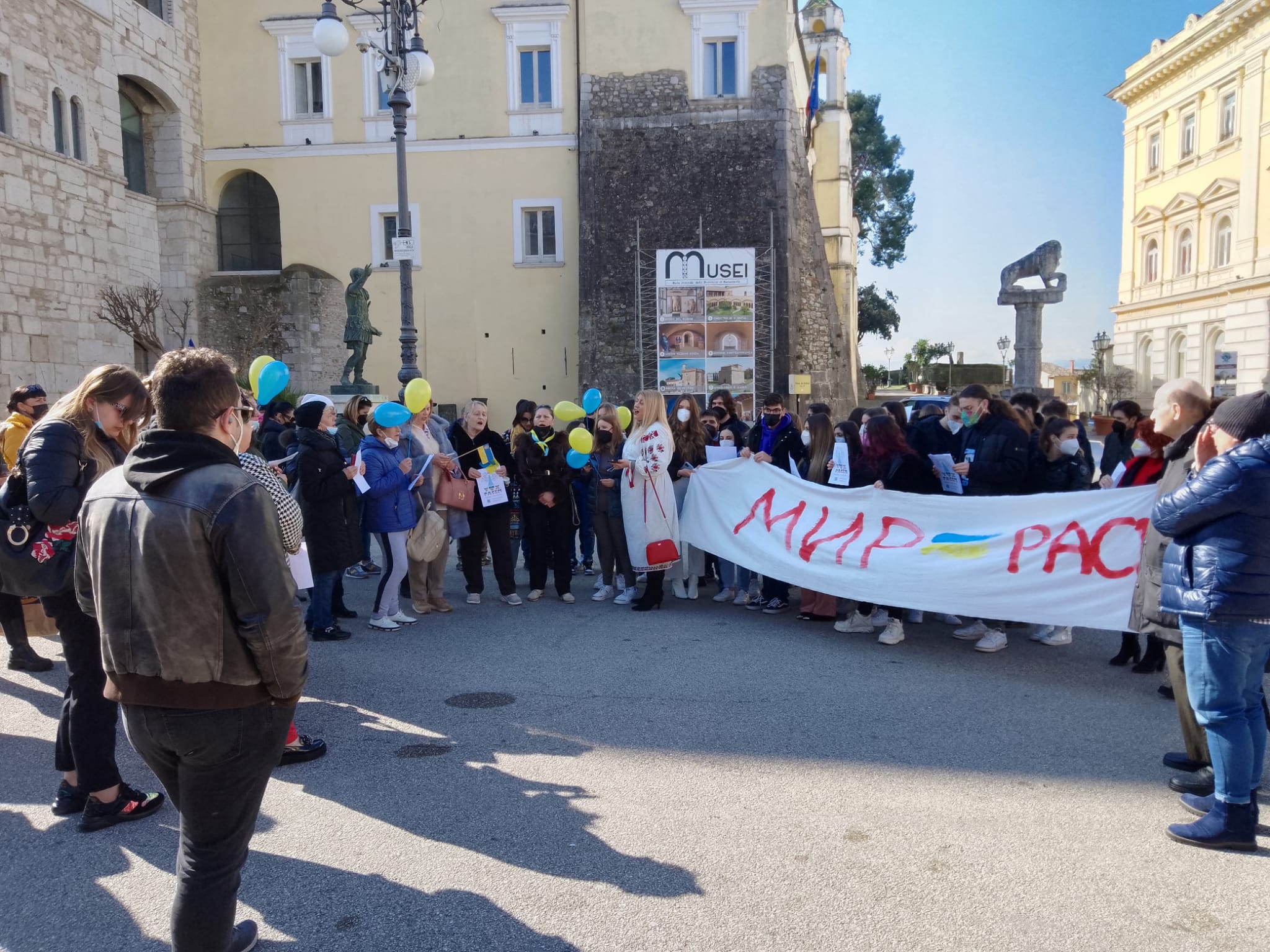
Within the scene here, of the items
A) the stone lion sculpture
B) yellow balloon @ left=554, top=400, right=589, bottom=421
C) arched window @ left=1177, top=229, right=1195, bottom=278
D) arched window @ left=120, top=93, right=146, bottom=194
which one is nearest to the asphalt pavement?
yellow balloon @ left=554, top=400, right=589, bottom=421

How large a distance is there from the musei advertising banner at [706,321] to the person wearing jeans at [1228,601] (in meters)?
19.6

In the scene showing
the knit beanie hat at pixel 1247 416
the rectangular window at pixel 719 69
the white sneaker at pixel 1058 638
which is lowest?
the white sneaker at pixel 1058 638

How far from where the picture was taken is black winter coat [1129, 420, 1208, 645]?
4387mm

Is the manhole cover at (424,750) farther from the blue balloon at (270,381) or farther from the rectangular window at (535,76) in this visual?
the rectangular window at (535,76)

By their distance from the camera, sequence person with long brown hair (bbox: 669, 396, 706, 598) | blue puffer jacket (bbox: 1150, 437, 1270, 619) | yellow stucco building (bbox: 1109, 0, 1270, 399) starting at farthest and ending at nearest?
yellow stucco building (bbox: 1109, 0, 1270, 399)
person with long brown hair (bbox: 669, 396, 706, 598)
blue puffer jacket (bbox: 1150, 437, 1270, 619)

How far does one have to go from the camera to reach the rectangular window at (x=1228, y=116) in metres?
40.2

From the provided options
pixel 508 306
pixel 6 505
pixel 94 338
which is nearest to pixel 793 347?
pixel 508 306

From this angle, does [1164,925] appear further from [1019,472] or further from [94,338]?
[94,338]

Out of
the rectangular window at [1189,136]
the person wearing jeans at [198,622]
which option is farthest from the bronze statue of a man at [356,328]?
the rectangular window at [1189,136]

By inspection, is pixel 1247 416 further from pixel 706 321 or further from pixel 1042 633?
pixel 706 321

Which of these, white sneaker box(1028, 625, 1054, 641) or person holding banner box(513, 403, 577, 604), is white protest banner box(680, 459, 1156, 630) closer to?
white sneaker box(1028, 625, 1054, 641)

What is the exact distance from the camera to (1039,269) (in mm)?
21000

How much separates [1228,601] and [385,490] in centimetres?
603

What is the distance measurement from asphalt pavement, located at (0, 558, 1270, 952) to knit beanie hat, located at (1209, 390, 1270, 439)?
1.69 metres
